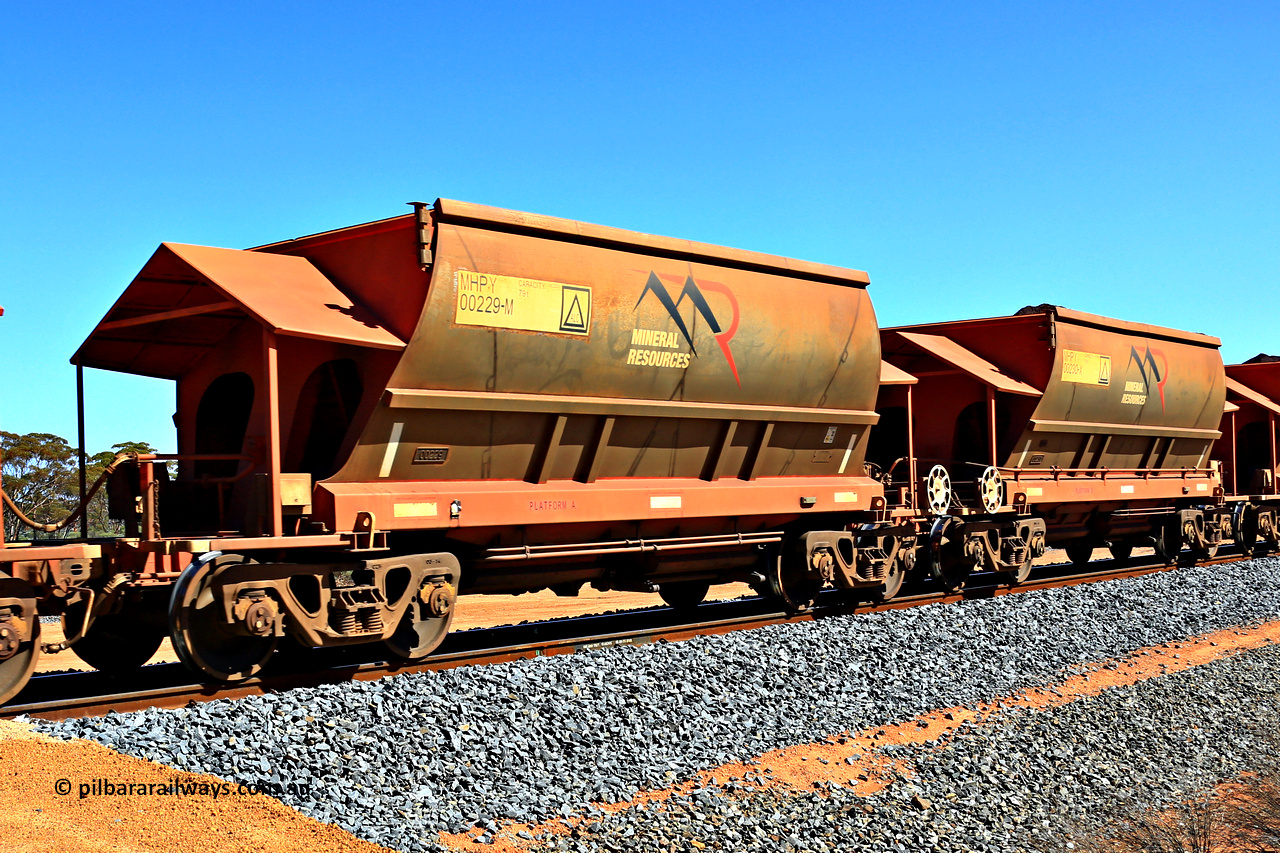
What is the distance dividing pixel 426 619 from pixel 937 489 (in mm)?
7501

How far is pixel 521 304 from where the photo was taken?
31.1 feet

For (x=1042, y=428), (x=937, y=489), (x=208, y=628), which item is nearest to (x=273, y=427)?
(x=208, y=628)

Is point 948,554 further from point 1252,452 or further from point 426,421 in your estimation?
point 1252,452

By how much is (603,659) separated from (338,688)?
231 centimetres

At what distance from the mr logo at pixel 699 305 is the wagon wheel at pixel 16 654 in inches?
219

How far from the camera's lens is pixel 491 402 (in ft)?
30.9

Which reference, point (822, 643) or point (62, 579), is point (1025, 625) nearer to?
point (822, 643)

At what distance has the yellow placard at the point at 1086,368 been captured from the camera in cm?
1604

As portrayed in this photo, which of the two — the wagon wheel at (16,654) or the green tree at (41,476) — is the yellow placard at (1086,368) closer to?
the wagon wheel at (16,654)

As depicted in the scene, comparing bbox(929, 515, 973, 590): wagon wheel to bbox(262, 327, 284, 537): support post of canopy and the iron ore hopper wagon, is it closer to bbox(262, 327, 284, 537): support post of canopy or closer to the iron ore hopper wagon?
the iron ore hopper wagon

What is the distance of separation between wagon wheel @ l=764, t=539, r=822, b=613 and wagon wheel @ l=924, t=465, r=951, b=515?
7.48ft

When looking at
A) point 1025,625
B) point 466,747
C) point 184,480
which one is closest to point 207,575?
point 184,480

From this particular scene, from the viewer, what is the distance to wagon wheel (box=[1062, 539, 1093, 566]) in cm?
1844

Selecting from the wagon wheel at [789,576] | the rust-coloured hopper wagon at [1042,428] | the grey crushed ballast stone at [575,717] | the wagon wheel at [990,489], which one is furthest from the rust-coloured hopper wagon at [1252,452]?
the wagon wheel at [789,576]
